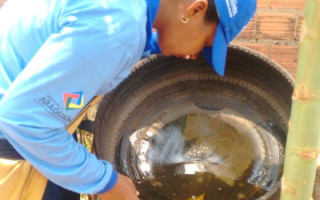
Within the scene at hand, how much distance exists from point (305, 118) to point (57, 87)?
51 centimetres

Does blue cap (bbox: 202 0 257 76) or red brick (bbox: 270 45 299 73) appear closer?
blue cap (bbox: 202 0 257 76)

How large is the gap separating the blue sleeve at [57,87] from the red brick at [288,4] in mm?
1180

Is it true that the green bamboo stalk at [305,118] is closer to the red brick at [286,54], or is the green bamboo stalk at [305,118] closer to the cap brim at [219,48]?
the cap brim at [219,48]

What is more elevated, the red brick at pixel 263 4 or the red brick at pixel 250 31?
the red brick at pixel 263 4

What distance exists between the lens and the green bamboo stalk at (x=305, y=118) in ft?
2.28

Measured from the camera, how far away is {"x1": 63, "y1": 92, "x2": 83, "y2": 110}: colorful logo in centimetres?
96

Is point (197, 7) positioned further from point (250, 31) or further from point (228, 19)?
point (250, 31)

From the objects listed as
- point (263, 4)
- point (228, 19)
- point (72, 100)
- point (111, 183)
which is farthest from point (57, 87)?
point (263, 4)

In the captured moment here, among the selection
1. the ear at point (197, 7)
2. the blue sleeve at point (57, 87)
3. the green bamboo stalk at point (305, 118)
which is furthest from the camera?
the ear at point (197, 7)

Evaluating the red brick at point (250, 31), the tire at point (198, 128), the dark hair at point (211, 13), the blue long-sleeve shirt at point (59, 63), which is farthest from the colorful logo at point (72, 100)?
the red brick at point (250, 31)

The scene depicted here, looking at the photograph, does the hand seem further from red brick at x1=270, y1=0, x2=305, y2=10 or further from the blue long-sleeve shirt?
red brick at x1=270, y1=0, x2=305, y2=10

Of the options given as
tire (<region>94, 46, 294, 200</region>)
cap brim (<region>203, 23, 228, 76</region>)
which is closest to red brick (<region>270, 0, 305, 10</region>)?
tire (<region>94, 46, 294, 200</region>)

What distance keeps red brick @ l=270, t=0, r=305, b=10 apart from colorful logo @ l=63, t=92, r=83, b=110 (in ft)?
4.27

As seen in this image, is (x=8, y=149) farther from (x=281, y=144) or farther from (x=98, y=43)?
(x=281, y=144)
